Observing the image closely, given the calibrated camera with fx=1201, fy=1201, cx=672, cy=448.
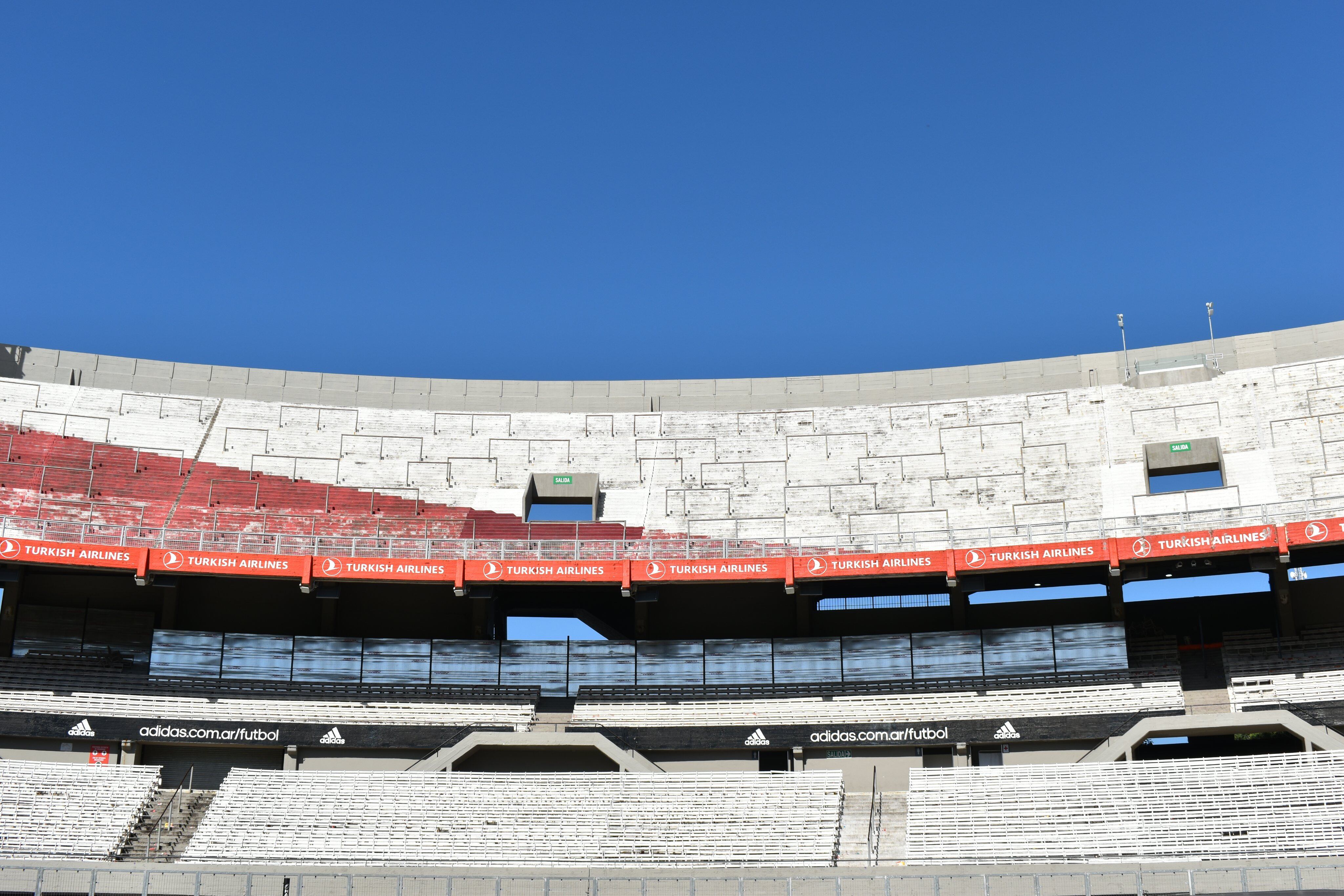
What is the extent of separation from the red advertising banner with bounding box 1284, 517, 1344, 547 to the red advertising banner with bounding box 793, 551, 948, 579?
343 inches

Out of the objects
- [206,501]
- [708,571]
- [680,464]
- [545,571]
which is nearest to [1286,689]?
[708,571]

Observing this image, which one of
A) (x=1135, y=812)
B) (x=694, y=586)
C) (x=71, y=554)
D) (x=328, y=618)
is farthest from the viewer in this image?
(x=694, y=586)

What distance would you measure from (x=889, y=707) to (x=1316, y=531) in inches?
470

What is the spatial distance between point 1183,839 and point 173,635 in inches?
1080

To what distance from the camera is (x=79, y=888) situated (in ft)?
78.4

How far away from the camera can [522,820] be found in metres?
29.0

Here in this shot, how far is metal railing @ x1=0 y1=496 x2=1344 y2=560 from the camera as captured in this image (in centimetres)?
3300

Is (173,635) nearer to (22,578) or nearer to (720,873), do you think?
(22,578)

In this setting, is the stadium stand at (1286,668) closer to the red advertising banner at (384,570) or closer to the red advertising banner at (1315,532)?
the red advertising banner at (1315,532)

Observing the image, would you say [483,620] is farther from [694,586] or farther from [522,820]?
[522,820]

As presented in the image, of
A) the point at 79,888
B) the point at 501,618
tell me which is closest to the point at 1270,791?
the point at 501,618

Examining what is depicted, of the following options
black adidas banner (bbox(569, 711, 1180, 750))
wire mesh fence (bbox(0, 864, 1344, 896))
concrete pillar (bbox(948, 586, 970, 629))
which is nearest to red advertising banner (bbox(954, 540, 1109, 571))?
concrete pillar (bbox(948, 586, 970, 629))

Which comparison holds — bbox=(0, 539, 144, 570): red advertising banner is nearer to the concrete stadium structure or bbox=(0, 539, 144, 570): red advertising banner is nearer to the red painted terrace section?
the concrete stadium structure

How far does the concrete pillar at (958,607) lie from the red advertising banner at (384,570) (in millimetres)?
14573
